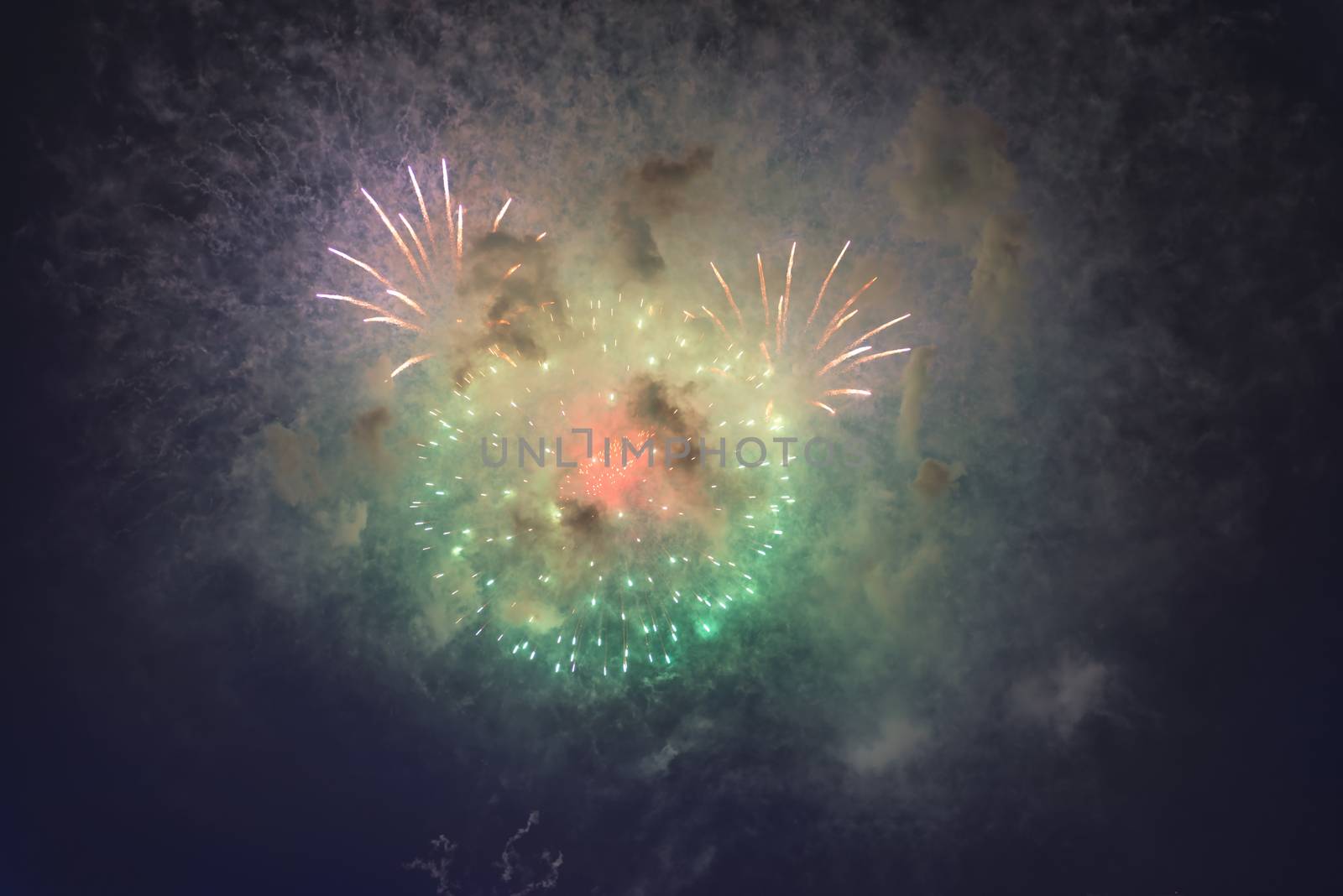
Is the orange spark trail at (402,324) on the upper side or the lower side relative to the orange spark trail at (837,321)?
upper

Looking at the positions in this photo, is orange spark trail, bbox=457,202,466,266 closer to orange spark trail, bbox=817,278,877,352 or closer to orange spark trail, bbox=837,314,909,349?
orange spark trail, bbox=817,278,877,352

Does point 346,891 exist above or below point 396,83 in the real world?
below

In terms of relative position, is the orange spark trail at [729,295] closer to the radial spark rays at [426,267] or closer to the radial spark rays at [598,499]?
the radial spark rays at [598,499]

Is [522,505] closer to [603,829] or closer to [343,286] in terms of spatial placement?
[343,286]

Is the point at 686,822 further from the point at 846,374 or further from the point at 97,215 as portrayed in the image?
the point at 97,215

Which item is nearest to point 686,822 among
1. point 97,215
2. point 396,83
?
point 396,83

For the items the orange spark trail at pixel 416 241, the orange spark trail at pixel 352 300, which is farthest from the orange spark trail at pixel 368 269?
the orange spark trail at pixel 416 241

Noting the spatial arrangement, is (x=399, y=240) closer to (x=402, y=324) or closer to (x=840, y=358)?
(x=402, y=324)

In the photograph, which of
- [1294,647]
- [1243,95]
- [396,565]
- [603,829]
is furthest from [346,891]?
[1243,95]

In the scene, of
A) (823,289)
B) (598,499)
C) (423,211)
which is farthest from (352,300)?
(823,289)

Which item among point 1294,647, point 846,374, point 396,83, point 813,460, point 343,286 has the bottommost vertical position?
point 1294,647
